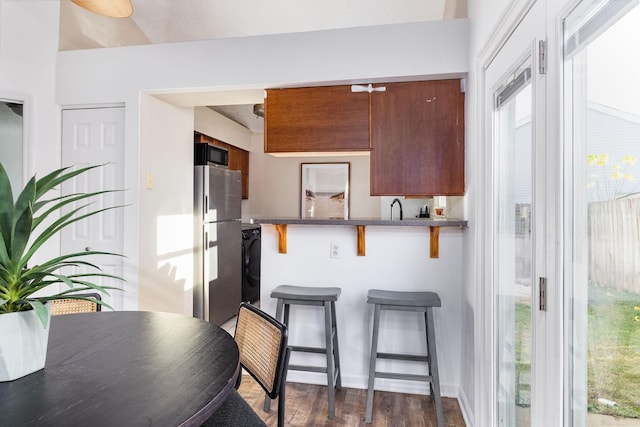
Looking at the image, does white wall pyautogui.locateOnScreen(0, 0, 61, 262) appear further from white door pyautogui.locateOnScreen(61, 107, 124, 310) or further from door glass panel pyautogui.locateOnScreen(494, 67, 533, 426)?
door glass panel pyautogui.locateOnScreen(494, 67, 533, 426)

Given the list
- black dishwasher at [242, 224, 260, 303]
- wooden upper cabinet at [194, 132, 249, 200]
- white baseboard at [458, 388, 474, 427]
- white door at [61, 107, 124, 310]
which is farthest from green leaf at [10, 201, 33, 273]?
wooden upper cabinet at [194, 132, 249, 200]

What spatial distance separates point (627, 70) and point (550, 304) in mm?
678

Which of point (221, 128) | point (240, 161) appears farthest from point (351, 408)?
point (240, 161)

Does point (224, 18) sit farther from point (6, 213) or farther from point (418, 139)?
point (6, 213)

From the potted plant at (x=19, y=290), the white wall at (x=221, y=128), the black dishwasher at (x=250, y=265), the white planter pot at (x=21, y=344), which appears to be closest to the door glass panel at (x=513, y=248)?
the potted plant at (x=19, y=290)

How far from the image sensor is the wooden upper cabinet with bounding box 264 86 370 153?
7.80 ft

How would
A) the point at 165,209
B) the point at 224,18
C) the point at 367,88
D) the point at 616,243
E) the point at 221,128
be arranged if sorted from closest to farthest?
1. the point at 616,243
2. the point at 367,88
3. the point at 165,209
4. the point at 224,18
5. the point at 221,128

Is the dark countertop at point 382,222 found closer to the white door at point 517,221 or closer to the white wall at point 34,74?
the white door at point 517,221

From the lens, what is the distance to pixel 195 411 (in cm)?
74

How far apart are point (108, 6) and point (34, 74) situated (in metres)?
0.90

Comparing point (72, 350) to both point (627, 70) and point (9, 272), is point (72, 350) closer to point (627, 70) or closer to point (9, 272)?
point (9, 272)

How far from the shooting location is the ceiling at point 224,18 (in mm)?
3004

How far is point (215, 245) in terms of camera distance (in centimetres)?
350

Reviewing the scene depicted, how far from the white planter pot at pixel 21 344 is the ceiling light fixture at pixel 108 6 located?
2202 millimetres
